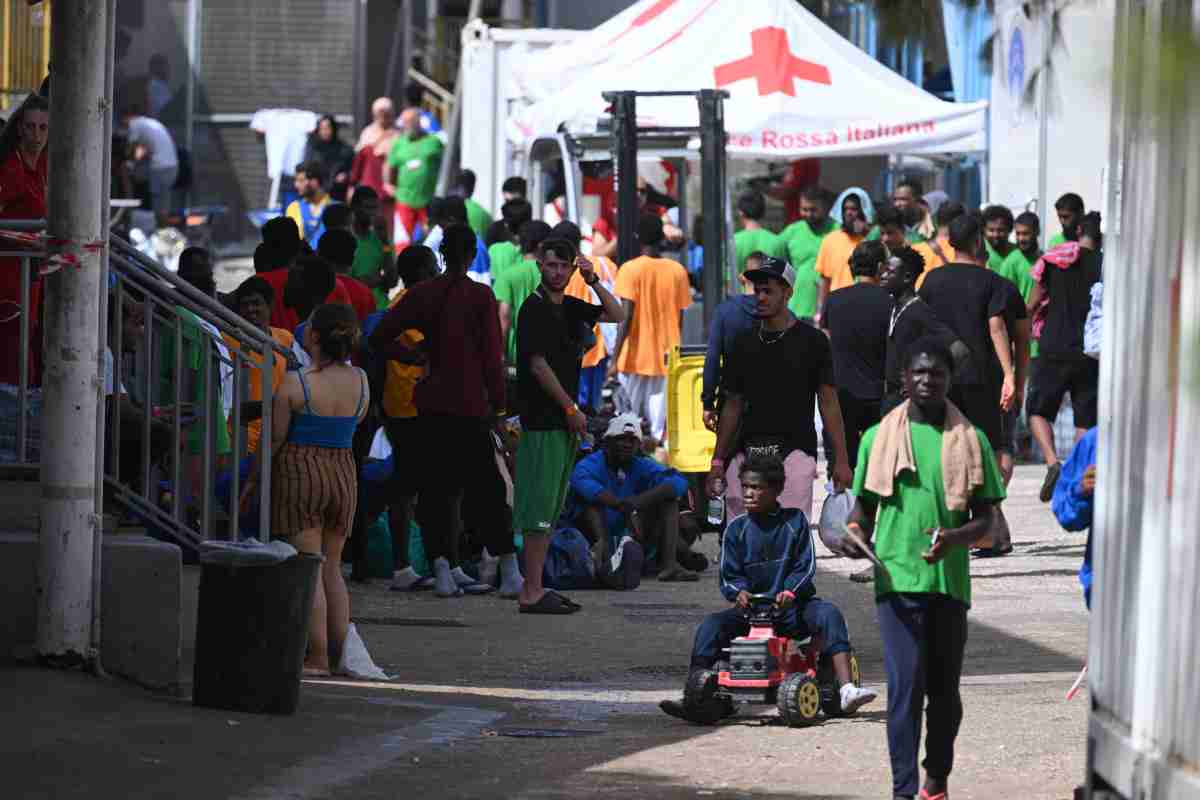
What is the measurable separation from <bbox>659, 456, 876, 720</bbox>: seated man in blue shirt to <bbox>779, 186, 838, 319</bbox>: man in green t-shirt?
10.2m

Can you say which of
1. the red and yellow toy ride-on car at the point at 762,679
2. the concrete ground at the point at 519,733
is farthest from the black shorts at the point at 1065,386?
the red and yellow toy ride-on car at the point at 762,679

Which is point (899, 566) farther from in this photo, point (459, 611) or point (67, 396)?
point (459, 611)

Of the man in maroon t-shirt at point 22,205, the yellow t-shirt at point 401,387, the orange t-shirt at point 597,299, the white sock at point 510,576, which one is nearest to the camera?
the man in maroon t-shirt at point 22,205

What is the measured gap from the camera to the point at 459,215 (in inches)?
651

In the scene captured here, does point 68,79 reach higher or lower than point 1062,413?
higher

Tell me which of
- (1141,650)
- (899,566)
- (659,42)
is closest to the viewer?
(1141,650)

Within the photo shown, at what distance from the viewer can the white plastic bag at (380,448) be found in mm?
13164

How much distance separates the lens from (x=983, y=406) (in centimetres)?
1355

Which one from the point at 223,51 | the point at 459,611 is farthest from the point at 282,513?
the point at 223,51

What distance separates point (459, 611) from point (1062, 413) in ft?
30.2

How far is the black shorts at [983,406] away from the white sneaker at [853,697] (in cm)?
456

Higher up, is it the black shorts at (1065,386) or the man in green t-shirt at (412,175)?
the man in green t-shirt at (412,175)

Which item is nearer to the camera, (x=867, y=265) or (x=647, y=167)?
(x=867, y=265)

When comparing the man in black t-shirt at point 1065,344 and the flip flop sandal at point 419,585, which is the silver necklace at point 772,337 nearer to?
the flip flop sandal at point 419,585
